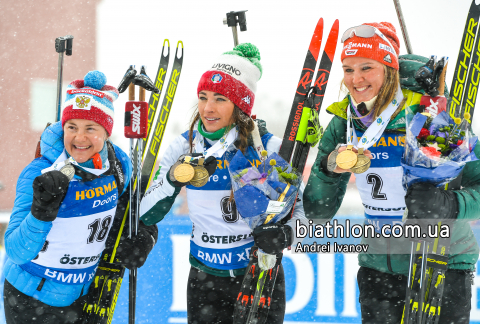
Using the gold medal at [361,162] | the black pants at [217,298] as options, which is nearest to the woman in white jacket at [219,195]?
the black pants at [217,298]

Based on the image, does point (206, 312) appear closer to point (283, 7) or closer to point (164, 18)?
point (283, 7)

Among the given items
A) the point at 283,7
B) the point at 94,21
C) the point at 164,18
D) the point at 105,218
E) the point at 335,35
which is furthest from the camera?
the point at 94,21

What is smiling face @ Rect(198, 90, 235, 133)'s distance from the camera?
1.98m

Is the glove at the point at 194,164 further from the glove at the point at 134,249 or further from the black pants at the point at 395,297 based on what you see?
the black pants at the point at 395,297

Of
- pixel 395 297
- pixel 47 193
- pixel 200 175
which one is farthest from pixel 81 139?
pixel 395 297

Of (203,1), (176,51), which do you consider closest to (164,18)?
(203,1)

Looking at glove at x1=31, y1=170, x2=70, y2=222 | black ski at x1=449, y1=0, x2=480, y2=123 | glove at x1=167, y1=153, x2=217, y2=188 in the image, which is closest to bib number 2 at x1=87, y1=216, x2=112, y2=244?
glove at x1=31, y1=170, x2=70, y2=222

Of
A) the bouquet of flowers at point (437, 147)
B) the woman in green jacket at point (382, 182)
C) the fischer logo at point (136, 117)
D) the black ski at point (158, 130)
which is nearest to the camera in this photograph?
the bouquet of flowers at point (437, 147)

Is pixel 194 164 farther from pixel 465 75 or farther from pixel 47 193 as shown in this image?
pixel 465 75

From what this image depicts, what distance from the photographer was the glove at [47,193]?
5.23 feet

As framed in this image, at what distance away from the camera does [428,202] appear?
1.62 m

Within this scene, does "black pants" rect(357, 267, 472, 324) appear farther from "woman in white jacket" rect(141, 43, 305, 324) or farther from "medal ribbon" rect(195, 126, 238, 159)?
"medal ribbon" rect(195, 126, 238, 159)

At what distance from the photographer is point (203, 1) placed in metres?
8.48

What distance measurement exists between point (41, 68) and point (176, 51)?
7.61 metres
